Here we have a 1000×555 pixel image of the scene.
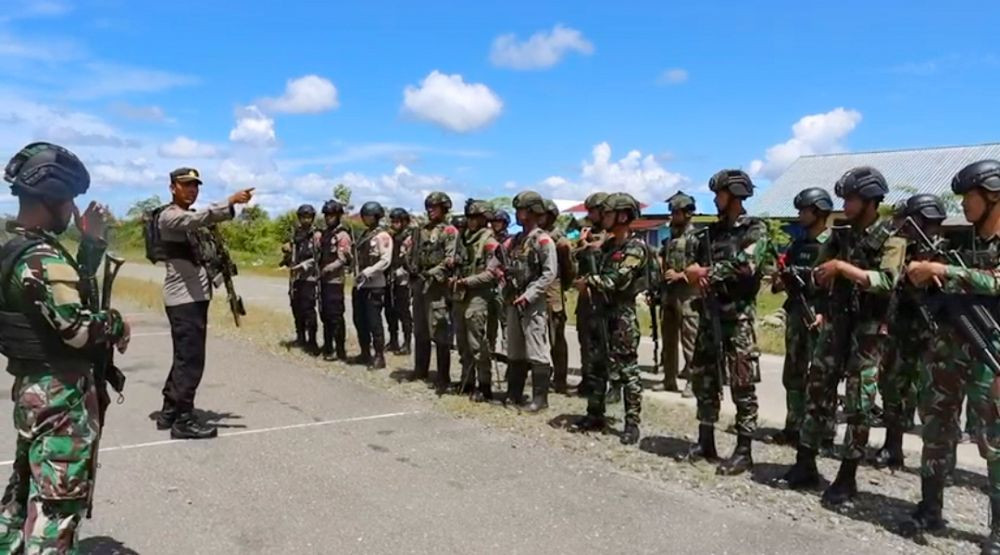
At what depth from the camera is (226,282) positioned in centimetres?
716

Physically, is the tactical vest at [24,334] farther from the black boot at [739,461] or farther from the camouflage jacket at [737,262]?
the black boot at [739,461]

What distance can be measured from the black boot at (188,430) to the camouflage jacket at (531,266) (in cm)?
283

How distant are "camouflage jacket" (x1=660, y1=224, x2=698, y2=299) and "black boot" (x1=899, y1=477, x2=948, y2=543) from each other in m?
3.13

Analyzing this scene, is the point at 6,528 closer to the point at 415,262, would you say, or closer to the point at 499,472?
the point at 499,472

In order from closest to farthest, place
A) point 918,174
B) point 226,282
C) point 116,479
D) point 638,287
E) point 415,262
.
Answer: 1. point 116,479
2. point 638,287
3. point 226,282
4. point 415,262
5. point 918,174

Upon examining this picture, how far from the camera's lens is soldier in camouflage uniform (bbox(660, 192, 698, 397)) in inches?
304

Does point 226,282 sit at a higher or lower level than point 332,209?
lower

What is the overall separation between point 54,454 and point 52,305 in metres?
0.61

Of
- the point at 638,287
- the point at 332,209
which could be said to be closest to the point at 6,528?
the point at 638,287

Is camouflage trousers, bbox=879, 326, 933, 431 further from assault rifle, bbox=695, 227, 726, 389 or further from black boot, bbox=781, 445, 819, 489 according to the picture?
assault rifle, bbox=695, 227, 726, 389

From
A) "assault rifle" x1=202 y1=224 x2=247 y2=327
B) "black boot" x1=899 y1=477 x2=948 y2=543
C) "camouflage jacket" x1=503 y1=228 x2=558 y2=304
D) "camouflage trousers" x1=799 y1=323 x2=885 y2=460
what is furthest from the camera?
"camouflage jacket" x1=503 y1=228 x2=558 y2=304

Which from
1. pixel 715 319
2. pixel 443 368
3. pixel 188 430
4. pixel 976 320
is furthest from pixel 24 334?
pixel 443 368

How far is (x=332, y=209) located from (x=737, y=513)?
6.49 metres

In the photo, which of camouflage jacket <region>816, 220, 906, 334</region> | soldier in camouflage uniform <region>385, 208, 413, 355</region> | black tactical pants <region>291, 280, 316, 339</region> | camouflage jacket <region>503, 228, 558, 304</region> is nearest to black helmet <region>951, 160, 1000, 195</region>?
camouflage jacket <region>816, 220, 906, 334</region>
